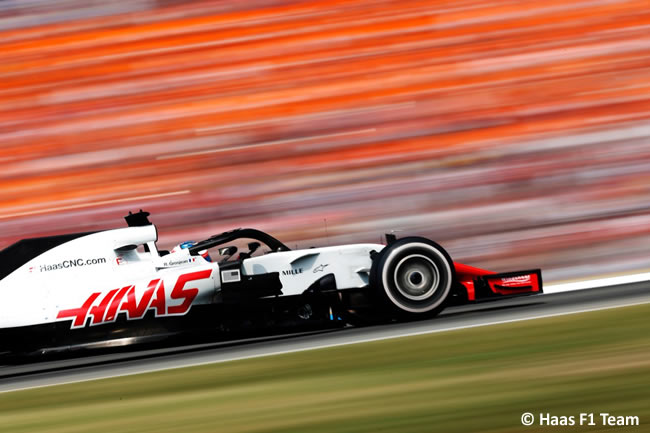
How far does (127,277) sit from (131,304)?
0.84ft

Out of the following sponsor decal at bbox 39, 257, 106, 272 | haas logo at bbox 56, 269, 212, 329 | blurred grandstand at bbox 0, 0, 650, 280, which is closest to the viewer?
haas logo at bbox 56, 269, 212, 329

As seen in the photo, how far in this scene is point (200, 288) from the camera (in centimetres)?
696

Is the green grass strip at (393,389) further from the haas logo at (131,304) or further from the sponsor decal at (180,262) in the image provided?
the sponsor decal at (180,262)

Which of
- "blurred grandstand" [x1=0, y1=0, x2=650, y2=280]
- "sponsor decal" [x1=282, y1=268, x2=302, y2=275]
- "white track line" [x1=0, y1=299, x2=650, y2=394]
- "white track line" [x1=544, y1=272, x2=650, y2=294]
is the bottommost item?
"white track line" [x1=0, y1=299, x2=650, y2=394]

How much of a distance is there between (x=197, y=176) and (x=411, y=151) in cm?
256

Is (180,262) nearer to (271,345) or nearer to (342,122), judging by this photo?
(271,345)

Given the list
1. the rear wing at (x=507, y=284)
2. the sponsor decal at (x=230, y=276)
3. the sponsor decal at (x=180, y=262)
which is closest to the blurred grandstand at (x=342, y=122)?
the rear wing at (x=507, y=284)

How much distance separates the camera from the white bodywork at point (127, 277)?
669cm

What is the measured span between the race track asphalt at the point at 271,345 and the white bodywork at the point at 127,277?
1.23 feet

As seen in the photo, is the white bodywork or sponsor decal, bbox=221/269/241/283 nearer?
the white bodywork

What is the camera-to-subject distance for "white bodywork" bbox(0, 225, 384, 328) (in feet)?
21.9

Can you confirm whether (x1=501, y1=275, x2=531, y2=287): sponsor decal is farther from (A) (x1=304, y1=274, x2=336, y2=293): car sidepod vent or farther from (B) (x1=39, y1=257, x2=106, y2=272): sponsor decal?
(B) (x1=39, y1=257, x2=106, y2=272): sponsor decal

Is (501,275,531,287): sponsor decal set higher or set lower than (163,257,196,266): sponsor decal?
lower

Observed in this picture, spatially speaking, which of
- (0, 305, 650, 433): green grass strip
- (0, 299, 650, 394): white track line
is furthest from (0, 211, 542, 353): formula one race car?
(0, 305, 650, 433): green grass strip
